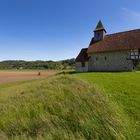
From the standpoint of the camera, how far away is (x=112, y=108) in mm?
5445

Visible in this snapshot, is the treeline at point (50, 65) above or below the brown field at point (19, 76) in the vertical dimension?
above

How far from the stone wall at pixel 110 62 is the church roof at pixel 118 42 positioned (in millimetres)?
889

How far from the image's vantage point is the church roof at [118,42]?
81.4 ft

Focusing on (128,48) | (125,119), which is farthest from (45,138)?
(128,48)

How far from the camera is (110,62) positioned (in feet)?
90.5

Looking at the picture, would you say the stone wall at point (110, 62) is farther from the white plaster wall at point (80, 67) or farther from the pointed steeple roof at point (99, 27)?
the pointed steeple roof at point (99, 27)

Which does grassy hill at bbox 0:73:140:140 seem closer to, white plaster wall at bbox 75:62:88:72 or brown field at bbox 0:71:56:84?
brown field at bbox 0:71:56:84

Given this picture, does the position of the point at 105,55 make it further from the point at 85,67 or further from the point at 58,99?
the point at 58,99

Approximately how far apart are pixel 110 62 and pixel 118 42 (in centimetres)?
366

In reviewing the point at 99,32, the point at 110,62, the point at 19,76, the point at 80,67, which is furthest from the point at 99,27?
the point at 19,76

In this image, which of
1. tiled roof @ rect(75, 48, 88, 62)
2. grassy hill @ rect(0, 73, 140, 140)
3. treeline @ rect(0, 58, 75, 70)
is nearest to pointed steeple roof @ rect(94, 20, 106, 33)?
tiled roof @ rect(75, 48, 88, 62)

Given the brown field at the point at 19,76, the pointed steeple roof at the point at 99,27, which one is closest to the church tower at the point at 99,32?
the pointed steeple roof at the point at 99,27

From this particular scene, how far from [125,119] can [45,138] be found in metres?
2.45

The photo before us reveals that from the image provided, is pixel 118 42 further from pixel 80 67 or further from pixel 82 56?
pixel 80 67
